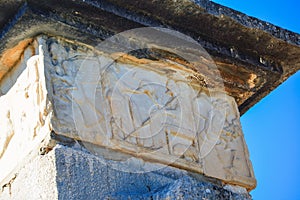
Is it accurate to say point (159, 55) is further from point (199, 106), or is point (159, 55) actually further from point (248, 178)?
point (248, 178)

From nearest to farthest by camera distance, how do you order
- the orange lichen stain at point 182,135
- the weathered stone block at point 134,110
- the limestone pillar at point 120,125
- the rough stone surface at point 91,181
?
the rough stone surface at point 91,181
the limestone pillar at point 120,125
the weathered stone block at point 134,110
the orange lichen stain at point 182,135

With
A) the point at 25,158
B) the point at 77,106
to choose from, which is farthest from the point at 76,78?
the point at 25,158

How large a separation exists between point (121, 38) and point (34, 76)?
1.91ft

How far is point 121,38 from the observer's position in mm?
4977

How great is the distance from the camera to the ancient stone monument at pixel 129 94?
4.50m

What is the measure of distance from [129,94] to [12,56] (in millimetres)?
692

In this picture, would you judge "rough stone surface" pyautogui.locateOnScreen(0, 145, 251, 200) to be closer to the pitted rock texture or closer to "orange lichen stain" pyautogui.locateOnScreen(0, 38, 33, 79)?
the pitted rock texture

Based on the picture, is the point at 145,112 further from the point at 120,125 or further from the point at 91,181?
the point at 91,181

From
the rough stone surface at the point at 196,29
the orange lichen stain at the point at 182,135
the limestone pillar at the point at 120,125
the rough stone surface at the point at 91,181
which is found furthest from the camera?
the orange lichen stain at the point at 182,135

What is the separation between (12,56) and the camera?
4.93 m

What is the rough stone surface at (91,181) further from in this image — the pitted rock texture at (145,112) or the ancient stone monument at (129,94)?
the pitted rock texture at (145,112)

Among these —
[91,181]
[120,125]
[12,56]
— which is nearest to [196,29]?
[120,125]

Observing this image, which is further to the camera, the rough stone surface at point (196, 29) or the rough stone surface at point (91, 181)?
the rough stone surface at point (196, 29)

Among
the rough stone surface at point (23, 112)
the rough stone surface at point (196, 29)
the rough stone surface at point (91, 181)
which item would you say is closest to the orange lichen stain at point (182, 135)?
the rough stone surface at point (91, 181)
